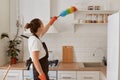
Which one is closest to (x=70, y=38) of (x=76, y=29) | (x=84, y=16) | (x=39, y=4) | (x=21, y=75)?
(x=76, y=29)

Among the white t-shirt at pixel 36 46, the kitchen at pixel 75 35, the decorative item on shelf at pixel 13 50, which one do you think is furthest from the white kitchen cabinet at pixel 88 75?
the decorative item on shelf at pixel 13 50

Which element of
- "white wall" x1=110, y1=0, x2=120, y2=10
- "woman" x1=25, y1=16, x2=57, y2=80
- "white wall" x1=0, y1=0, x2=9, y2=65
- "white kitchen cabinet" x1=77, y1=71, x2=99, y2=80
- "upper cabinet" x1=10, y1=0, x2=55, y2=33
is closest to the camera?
"woman" x1=25, y1=16, x2=57, y2=80

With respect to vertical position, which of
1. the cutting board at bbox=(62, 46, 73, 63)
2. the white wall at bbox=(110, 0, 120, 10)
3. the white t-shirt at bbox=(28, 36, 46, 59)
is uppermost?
the white wall at bbox=(110, 0, 120, 10)

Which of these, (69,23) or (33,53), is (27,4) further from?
(33,53)

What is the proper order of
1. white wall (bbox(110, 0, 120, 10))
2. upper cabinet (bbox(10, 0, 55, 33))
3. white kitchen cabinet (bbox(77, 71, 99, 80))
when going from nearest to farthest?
1. white kitchen cabinet (bbox(77, 71, 99, 80))
2. upper cabinet (bbox(10, 0, 55, 33))
3. white wall (bbox(110, 0, 120, 10))

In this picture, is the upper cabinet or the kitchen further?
the kitchen

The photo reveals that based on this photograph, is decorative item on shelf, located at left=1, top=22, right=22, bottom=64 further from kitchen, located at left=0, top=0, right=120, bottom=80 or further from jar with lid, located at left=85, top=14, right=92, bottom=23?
jar with lid, located at left=85, top=14, right=92, bottom=23

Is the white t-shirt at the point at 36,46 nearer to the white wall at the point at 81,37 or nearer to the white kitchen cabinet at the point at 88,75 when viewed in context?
the white kitchen cabinet at the point at 88,75

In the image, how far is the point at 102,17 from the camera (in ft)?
12.1

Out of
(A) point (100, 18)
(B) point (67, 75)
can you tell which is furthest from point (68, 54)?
(A) point (100, 18)

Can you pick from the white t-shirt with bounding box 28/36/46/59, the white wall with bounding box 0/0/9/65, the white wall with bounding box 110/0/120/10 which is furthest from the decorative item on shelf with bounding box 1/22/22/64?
the white wall with bounding box 110/0/120/10

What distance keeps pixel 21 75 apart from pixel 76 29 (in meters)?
1.30

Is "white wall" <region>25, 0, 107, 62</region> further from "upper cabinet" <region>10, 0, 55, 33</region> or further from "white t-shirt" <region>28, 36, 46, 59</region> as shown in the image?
"white t-shirt" <region>28, 36, 46, 59</region>

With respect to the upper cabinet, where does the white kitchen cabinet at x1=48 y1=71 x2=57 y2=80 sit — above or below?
below
